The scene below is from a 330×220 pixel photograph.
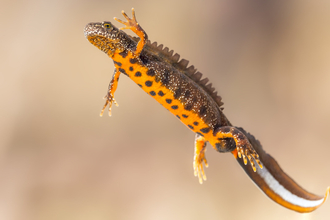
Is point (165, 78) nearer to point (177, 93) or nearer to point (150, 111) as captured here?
point (177, 93)

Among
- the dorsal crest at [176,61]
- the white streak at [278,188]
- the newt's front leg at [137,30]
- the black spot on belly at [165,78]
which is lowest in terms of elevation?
the white streak at [278,188]

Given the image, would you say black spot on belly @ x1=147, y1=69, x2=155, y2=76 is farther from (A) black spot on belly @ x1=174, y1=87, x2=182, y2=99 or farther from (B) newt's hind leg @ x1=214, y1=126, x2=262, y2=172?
(B) newt's hind leg @ x1=214, y1=126, x2=262, y2=172

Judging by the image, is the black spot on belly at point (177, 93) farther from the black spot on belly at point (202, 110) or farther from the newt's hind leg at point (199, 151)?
the newt's hind leg at point (199, 151)

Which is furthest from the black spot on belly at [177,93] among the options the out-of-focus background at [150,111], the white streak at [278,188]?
the out-of-focus background at [150,111]

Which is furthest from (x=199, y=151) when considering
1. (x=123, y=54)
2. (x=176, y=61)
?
(x=123, y=54)

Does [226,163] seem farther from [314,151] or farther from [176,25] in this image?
[176,25]

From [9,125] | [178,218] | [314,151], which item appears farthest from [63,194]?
[314,151]
